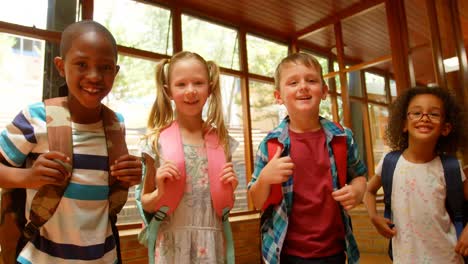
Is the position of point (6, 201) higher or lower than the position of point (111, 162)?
lower

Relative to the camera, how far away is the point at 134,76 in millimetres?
4043

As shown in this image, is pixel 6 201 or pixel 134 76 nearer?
pixel 6 201

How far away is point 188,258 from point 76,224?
44 centimetres

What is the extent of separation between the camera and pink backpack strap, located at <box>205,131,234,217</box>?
4.59 feet

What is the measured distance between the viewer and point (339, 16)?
203 inches

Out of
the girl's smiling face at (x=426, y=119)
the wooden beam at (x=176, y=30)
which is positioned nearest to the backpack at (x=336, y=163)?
the girl's smiling face at (x=426, y=119)

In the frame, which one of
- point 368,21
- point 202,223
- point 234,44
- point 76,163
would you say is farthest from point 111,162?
A: point 368,21

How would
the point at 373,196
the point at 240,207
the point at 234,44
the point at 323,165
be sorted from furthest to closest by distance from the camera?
the point at 234,44
the point at 240,207
the point at 373,196
the point at 323,165

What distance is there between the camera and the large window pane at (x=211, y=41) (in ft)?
15.2

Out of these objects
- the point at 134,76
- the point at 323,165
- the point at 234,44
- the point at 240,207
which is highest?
the point at 234,44

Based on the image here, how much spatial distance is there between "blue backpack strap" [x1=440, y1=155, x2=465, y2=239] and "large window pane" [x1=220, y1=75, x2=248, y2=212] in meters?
3.38

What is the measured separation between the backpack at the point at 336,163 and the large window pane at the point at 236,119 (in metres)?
3.39

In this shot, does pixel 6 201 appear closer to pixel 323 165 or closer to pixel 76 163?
pixel 76 163

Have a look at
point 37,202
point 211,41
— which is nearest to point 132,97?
point 211,41
